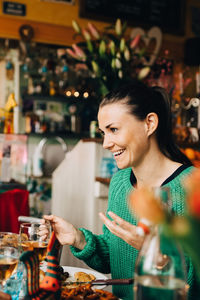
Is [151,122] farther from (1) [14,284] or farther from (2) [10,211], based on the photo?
(2) [10,211]

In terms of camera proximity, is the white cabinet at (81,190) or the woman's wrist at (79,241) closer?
the woman's wrist at (79,241)

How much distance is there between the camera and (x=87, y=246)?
156cm

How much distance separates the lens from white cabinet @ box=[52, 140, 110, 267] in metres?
3.07

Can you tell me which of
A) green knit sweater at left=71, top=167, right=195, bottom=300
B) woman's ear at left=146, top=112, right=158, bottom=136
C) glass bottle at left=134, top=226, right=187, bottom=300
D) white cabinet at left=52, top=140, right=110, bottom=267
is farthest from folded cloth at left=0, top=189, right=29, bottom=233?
glass bottle at left=134, top=226, right=187, bottom=300

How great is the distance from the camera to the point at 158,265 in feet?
2.66

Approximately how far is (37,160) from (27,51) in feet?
3.88

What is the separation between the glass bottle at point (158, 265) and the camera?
2.58 ft

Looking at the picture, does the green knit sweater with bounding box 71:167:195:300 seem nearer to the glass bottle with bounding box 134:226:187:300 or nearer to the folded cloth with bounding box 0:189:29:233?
the glass bottle with bounding box 134:226:187:300

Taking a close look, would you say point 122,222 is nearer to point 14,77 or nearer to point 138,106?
point 138,106

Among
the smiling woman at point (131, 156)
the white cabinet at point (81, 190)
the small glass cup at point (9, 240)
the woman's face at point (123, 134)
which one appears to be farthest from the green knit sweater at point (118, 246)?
the white cabinet at point (81, 190)

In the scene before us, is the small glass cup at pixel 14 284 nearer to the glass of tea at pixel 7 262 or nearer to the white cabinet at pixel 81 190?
the glass of tea at pixel 7 262

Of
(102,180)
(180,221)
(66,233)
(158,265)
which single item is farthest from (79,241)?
(102,180)

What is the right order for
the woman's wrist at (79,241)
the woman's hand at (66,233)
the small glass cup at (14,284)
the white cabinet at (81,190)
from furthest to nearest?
the white cabinet at (81,190) < the woman's wrist at (79,241) < the woman's hand at (66,233) < the small glass cup at (14,284)

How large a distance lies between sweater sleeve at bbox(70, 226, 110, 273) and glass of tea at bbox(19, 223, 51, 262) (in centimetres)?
35
